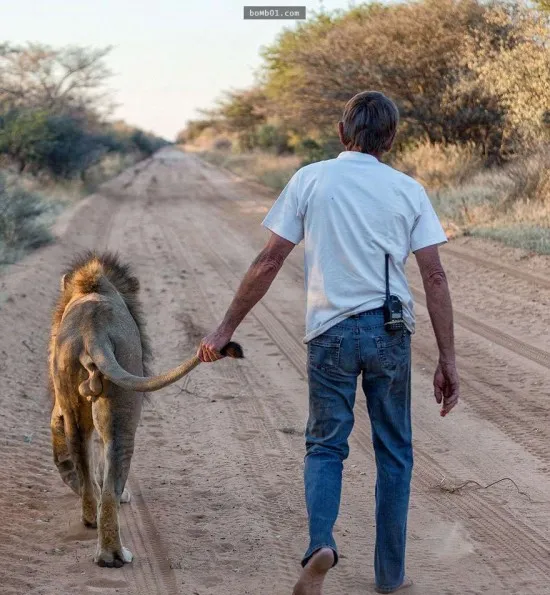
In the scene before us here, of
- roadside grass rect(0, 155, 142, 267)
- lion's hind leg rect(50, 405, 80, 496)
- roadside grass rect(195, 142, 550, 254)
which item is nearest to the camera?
lion's hind leg rect(50, 405, 80, 496)

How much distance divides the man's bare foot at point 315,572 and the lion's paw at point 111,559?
3.21 feet

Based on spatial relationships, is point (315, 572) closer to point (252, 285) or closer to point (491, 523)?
point (252, 285)

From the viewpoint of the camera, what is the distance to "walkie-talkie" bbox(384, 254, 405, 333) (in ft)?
13.2

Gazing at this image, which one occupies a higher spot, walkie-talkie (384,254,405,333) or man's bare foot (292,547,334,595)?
walkie-talkie (384,254,405,333)

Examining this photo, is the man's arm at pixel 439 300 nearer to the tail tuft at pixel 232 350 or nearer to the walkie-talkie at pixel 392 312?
the walkie-talkie at pixel 392 312

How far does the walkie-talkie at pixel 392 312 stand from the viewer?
401 centimetres

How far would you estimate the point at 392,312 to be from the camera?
4.02 meters

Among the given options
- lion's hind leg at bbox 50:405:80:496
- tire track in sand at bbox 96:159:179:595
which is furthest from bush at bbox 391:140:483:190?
lion's hind leg at bbox 50:405:80:496

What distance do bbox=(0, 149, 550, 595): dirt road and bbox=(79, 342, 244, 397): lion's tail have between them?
34.0 inches

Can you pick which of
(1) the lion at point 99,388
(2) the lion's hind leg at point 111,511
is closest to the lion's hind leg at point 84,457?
(1) the lion at point 99,388

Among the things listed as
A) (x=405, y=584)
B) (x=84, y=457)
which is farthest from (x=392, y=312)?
(x=84, y=457)

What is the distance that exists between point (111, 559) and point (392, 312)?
171 centimetres

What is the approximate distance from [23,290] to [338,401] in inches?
338

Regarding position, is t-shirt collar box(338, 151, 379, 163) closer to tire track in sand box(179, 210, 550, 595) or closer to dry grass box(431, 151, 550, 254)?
tire track in sand box(179, 210, 550, 595)
